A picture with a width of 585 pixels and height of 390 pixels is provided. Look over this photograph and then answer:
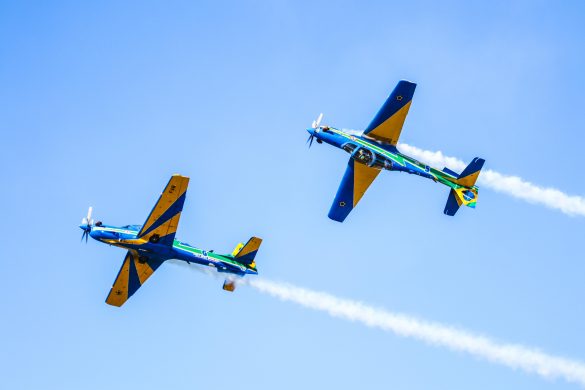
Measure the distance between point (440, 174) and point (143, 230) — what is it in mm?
15686

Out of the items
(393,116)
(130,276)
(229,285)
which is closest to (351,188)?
(393,116)

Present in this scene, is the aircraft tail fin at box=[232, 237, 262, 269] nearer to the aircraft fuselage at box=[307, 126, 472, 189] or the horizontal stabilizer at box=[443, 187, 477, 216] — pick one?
the aircraft fuselage at box=[307, 126, 472, 189]

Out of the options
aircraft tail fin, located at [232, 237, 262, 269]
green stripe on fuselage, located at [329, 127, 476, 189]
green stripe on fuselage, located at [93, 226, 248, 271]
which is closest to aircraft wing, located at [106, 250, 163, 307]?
green stripe on fuselage, located at [93, 226, 248, 271]

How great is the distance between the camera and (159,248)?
6178 centimetres

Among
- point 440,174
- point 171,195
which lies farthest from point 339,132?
point 171,195

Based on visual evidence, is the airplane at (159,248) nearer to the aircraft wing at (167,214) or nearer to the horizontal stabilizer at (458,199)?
the aircraft wing at (167,214)

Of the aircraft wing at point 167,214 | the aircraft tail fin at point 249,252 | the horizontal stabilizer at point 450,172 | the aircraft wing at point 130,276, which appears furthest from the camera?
the horizontal stabilizer at point 450,172

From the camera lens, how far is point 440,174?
64625 mm

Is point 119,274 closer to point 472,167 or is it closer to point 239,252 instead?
point 239,252

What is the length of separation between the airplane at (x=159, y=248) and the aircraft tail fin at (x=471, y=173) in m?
11.0

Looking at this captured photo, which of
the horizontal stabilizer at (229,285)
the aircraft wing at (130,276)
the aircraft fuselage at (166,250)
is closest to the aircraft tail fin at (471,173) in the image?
the aircraft fuselage at (166,250)

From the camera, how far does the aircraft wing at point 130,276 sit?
2502 inches

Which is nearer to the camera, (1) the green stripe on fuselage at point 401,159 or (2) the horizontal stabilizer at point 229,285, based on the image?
(2) the horizontal stabilizer at point 229,285

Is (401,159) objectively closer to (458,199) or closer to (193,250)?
(458,199)
